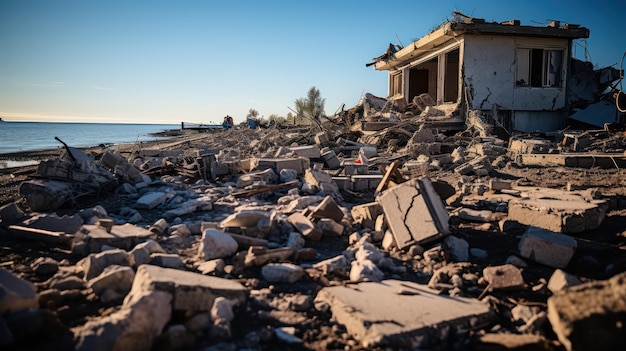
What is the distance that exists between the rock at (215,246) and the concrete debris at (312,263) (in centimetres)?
1

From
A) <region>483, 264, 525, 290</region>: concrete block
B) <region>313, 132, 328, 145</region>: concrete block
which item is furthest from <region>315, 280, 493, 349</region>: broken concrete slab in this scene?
<region>313, 132, 328, 145</region>: concrete block

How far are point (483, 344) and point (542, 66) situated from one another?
15195 mm

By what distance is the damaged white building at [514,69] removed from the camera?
13445mm

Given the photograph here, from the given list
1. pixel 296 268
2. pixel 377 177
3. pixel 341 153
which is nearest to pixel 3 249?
pixel 296 268

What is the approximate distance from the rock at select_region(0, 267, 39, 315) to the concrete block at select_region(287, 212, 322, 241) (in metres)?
2.41

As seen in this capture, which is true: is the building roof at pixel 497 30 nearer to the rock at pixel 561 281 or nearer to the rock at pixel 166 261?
the rock at pixel 561 281

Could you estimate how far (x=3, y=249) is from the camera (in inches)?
145

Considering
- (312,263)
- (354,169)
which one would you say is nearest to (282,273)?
(312,263)

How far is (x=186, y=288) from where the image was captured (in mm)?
2330

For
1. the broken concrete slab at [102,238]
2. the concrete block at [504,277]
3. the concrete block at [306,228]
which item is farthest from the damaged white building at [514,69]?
the broken concrete slab at [102,238]

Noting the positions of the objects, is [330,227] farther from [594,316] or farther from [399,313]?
[594,316]

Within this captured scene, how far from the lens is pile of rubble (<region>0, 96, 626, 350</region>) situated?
6.75 ft

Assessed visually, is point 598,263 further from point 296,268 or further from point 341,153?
point 341,153

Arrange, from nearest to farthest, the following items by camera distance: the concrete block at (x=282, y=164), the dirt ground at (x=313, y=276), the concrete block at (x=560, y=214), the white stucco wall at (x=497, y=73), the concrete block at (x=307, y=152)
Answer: the dirt ground at (x=313, y=276) → the concrete block at (x=560, y=214) → the concrete block at (x=282, y=164) → the concrete block at (x=307, y=152) → the white stucco wall at (x=497, y=73)
